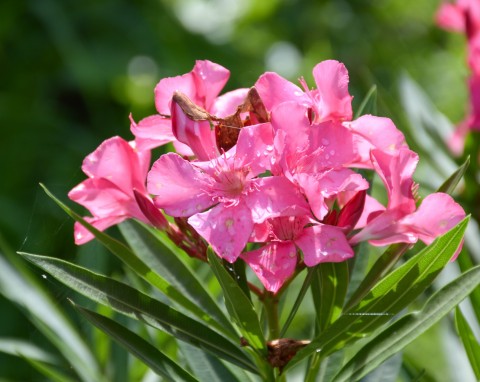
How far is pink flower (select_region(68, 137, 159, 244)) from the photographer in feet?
2.30

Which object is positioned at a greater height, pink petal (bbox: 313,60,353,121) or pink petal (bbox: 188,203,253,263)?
pink petal (bbox: 313,60,353,121)

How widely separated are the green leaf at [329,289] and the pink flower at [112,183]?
147 mm

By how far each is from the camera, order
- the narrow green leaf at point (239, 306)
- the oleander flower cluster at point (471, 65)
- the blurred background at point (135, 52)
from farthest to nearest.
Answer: the blurred background at point (135, 52) → the oleander flower cluster at point (471, 65) → the narrow green leaf at point (239, 306)

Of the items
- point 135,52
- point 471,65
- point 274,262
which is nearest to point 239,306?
point 274,262

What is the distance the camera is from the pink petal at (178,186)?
64 cm

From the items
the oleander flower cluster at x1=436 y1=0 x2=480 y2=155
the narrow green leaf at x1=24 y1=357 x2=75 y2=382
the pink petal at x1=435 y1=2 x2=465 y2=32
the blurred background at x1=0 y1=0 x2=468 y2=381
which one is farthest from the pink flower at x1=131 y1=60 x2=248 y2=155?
the blurred background at x1=0 y1=0 x2=468 y2=381

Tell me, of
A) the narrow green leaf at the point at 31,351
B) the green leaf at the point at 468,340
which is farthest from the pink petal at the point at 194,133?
the narrow green leaf at the point at 31,351

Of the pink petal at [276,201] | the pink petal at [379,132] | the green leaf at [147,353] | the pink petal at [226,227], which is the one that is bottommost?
the green leaf at [147,353]

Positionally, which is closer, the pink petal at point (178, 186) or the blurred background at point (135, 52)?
the pink petal at point (178, 186)

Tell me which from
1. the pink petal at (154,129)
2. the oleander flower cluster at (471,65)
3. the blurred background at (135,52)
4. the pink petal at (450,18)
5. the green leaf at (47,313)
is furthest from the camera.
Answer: the blurred background at (135,52)

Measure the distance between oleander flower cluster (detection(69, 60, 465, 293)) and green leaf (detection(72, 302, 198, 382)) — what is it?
8cm

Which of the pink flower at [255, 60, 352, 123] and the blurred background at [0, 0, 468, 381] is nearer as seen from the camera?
the pink flower at [255, 60, 352, 123]

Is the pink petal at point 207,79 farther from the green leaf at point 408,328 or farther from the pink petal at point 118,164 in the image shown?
the green leaf at point 408,328

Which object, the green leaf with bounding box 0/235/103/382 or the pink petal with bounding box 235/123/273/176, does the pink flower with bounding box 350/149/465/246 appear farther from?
the green leaf with bounding box 0/235/103/382
